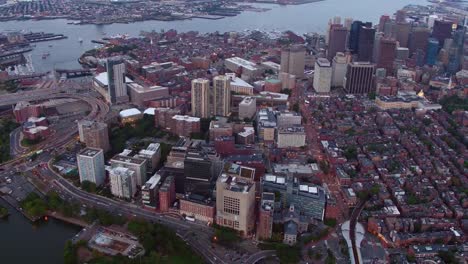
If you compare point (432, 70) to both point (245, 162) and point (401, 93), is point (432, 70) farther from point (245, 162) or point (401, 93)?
point (245, 162)

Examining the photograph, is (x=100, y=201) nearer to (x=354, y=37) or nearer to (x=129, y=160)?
(x=129, y=160)

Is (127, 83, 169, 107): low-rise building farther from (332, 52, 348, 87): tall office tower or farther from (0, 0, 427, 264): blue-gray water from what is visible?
(332, 52, 348, 87): tall office tower

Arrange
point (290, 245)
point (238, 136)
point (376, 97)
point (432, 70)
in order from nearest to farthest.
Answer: point (290, 245) → point (238, 136) → point (376, 97) → point (432, 70)

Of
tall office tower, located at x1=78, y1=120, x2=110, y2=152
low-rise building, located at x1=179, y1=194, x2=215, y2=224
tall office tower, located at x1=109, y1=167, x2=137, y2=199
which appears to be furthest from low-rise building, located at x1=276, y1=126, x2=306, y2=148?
tall office tower, located at x1=78, y1=120, x2=110, y2=152

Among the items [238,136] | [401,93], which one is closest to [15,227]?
[238,136]

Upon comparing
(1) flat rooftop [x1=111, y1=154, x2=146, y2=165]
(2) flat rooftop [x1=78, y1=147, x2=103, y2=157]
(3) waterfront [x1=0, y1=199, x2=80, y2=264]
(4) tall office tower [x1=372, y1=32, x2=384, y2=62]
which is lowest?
(3) waterfront [x1=0, y1=199, x2=80, y2=264]
